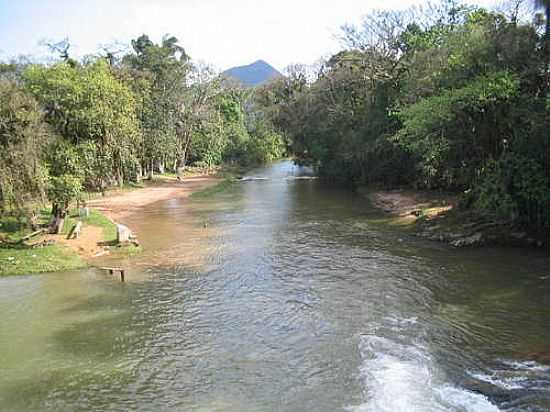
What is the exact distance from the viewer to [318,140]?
6500cm

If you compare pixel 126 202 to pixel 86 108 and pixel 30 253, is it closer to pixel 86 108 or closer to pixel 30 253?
pixel 86 108

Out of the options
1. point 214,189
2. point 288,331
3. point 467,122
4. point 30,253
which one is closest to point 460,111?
point 467,122

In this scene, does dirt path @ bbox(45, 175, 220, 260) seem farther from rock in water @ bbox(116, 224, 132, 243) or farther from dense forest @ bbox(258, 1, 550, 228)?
dense forest @ bbox(258, 1, 550, 228)

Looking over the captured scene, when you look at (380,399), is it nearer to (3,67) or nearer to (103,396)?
(103,396)

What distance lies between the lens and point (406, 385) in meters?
12.0

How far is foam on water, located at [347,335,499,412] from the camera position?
433 inches

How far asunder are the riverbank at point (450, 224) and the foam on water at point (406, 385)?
13041 millimetres

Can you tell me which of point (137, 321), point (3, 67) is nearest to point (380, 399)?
point (137, 321)

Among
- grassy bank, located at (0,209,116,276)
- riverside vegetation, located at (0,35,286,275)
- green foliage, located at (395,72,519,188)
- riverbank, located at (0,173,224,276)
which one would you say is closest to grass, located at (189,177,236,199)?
riverbank, located at (0,173,224,276)

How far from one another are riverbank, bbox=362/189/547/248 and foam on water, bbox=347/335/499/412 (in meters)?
13.0

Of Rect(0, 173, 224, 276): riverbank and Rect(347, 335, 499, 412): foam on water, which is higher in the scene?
Rect(0, 173, 224, 276): riverbank

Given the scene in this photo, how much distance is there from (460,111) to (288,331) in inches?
654

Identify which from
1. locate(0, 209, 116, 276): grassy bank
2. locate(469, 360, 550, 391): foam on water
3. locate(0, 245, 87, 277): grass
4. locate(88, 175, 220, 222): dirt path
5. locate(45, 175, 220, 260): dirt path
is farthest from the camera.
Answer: locate(88, 175, 220, 222): dirt path

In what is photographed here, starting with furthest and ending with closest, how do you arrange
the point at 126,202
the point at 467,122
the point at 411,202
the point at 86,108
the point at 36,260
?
the point at 126,202, the point at 411,202, the point at 467,122, the point at 86,108, the point at 36,260
